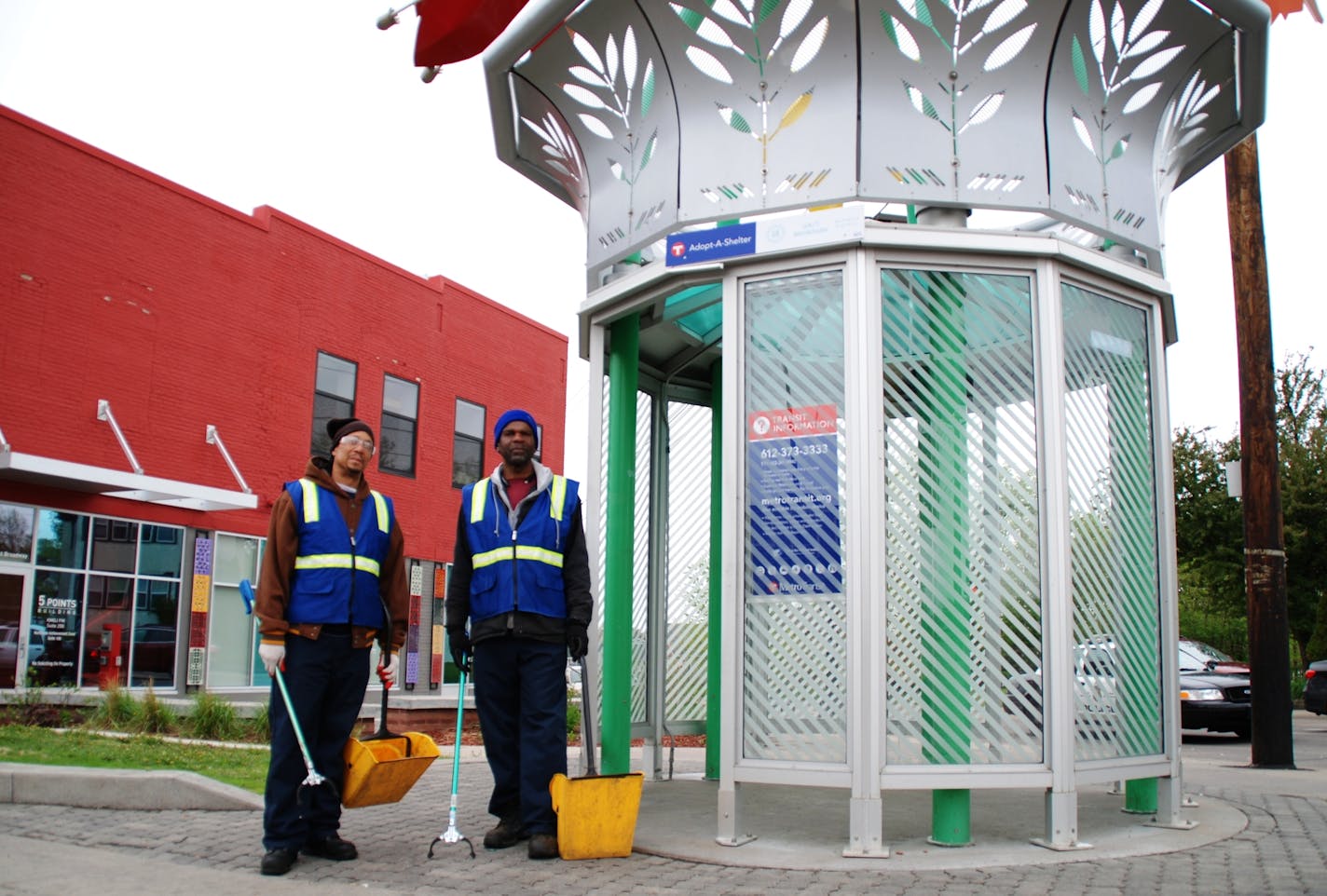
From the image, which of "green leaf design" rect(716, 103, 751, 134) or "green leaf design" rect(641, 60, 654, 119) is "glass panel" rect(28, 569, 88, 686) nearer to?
"green leaf design" rect(641, 60, 654, 119)

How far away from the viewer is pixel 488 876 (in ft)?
16.9

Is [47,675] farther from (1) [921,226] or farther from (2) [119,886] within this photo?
(1) [921,226]

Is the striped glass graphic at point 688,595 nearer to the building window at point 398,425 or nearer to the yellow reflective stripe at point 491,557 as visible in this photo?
the yellow reflective stripe at point 491,557

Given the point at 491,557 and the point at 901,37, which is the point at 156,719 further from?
the point at 901,37

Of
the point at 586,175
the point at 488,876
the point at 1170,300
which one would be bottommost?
the point at 488,876

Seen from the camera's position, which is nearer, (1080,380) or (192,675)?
(1080,380)

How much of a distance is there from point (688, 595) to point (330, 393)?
14.4m

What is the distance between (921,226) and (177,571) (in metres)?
15.7

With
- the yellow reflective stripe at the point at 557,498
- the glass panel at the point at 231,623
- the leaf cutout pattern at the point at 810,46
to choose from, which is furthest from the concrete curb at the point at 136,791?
the glass panel at the point at 231,623

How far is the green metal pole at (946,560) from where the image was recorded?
572 cm

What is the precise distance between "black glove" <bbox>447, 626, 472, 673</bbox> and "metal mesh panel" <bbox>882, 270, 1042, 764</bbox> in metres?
2.11

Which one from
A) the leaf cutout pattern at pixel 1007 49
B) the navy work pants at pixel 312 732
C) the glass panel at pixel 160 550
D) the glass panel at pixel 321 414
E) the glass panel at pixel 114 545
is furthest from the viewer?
the glass panel at pixel 321 414

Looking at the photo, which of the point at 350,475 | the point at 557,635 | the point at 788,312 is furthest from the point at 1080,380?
the point at 350,475

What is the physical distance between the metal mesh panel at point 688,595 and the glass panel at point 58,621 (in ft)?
36.8
